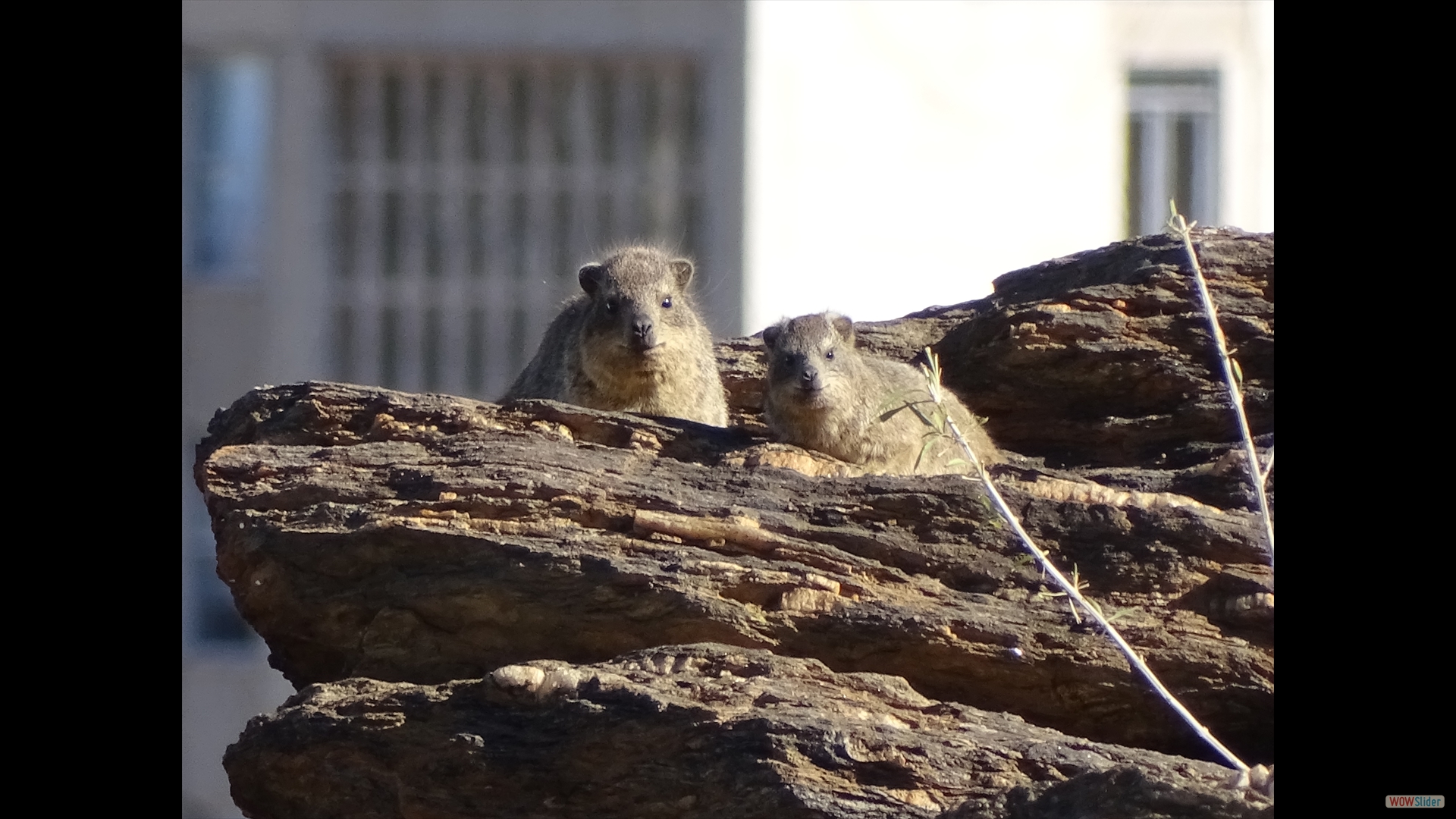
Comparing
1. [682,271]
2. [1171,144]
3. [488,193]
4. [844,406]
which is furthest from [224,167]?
[844,406]

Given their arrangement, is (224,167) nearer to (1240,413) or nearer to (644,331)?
(644,331)

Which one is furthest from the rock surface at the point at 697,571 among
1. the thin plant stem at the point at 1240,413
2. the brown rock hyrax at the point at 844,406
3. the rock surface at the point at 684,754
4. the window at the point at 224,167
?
the window at the point at 224,167

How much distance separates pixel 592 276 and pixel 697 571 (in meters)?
2.55

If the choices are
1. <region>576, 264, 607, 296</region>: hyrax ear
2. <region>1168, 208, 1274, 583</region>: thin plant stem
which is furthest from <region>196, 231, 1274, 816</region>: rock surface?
<region>576, 264, 607, 296</region>: hyrax ear

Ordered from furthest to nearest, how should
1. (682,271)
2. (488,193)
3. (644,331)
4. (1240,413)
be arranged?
(488,193) → (682,271) → (644,331) → (1240,413)

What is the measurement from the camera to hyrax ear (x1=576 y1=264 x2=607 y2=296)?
23.5 feet

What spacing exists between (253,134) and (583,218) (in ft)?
9.81

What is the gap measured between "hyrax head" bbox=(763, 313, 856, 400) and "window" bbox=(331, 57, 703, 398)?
713cm

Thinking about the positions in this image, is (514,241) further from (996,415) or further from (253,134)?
(996,415)

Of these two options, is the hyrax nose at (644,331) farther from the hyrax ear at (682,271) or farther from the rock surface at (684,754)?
the rock surface at (684,754)

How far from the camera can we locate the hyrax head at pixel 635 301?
6.84 meters

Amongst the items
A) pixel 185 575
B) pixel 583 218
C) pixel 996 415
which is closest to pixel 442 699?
pixel 996 415

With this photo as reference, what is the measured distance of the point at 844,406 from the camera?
6.29m

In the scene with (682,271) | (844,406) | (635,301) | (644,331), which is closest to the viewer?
(844,406)
